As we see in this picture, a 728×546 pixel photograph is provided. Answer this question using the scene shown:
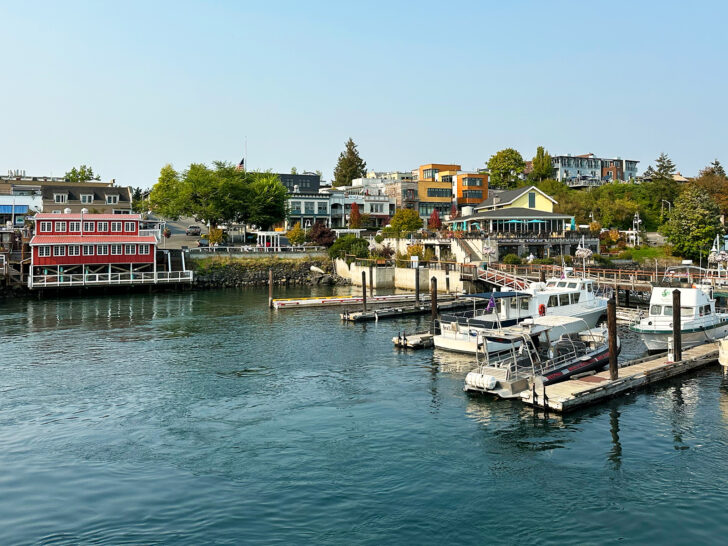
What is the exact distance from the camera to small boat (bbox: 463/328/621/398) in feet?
95.8

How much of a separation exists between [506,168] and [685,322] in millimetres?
95503

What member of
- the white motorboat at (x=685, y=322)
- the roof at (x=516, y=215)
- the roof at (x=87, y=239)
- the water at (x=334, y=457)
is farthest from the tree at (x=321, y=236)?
the white motorboat at (x=685, y=322)

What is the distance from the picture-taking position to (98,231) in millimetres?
77000

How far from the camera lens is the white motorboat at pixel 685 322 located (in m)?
37.8

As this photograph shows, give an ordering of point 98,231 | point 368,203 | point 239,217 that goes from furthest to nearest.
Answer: point 368,203
point 239,217
point 98,231

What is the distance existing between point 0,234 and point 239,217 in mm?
35622

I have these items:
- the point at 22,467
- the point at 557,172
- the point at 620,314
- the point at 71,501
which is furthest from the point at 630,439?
the point at 557,172

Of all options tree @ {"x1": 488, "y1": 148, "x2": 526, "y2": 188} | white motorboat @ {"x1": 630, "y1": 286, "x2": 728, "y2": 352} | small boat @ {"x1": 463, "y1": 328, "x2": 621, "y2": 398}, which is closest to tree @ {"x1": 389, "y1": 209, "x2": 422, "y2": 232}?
tree @ {"x1": 488, "y1": 148, "x2": 526, "y2": 188}

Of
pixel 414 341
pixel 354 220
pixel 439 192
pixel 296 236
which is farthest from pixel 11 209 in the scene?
pixel 414 341

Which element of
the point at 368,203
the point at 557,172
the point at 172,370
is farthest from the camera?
the point at 557,172

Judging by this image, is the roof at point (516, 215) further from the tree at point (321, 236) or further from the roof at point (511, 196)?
the tree at point (321, 236)

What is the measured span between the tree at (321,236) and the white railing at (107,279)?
25.4m

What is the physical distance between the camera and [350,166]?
165750mm

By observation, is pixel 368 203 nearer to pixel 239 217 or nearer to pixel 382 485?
pixel 239 217
